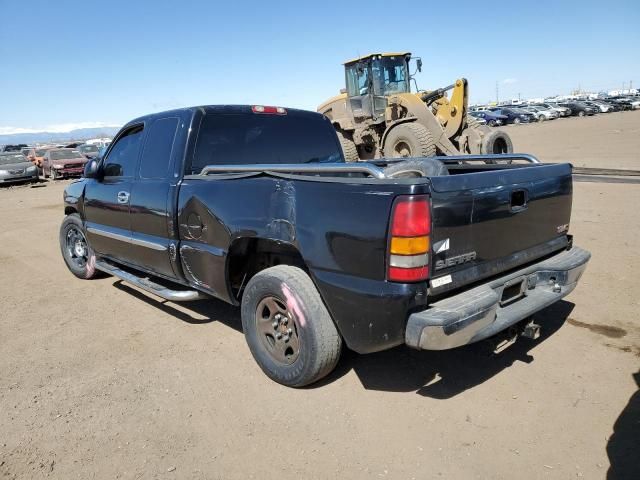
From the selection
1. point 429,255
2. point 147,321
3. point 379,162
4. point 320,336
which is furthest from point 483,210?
point 147,321

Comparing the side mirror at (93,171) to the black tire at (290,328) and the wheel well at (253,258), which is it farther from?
the black tire at (290,328)

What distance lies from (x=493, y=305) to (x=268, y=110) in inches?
109

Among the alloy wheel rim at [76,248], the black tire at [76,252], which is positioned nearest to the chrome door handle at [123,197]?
the black tire at [76,252]

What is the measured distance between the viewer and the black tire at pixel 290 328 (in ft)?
9.87

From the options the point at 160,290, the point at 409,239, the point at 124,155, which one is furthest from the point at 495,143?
the point at 409,239

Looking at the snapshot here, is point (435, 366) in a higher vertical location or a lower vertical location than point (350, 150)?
lower

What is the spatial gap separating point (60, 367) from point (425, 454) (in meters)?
2.88

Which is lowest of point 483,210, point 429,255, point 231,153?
point 429,255

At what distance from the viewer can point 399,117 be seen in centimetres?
1314

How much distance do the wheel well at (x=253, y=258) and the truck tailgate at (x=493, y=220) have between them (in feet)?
3.29

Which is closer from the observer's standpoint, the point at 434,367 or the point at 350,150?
the point at 434,367

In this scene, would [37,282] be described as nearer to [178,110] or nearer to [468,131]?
[178,110]

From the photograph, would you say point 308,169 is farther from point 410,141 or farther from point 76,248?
point 410,141

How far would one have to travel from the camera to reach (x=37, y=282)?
20.2 ft
